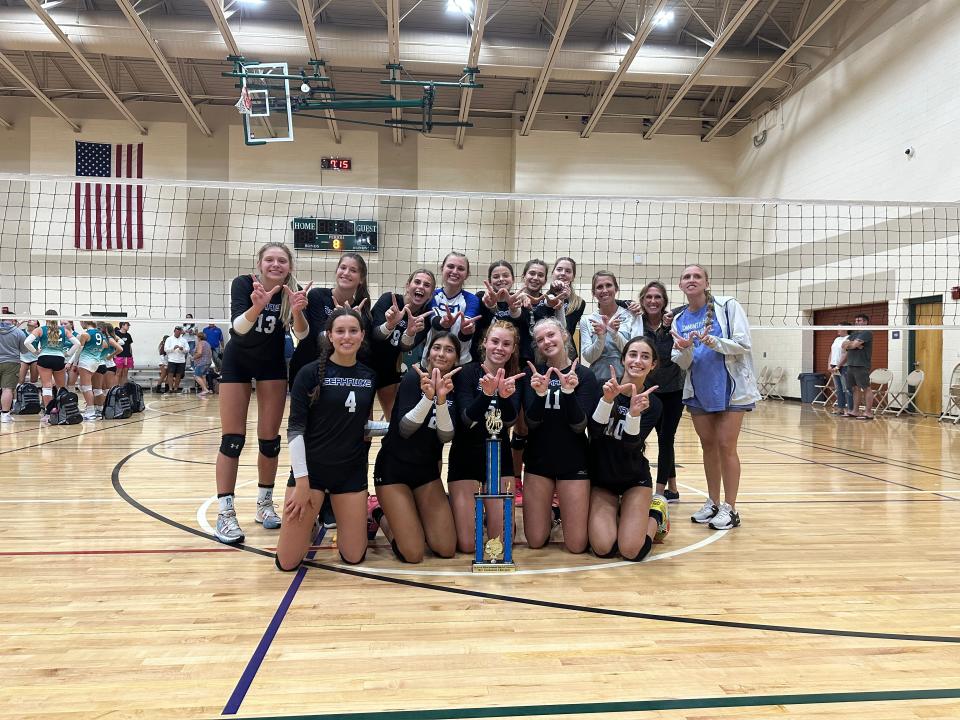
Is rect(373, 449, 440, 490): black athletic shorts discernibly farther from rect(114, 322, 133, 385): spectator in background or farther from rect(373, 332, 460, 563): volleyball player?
rect(114, 322, 133, 385): spectator in background

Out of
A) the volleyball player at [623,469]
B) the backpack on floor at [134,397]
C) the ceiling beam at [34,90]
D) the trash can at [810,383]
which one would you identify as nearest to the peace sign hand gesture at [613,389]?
the volleyball player at [623,469]

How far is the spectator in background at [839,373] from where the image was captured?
11.9 m

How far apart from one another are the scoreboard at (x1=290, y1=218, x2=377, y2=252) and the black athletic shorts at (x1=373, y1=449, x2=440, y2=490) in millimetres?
13260

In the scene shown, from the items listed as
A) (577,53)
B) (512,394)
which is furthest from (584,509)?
(577,53)

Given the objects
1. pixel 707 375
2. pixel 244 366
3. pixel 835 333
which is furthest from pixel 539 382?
pixel 835 333

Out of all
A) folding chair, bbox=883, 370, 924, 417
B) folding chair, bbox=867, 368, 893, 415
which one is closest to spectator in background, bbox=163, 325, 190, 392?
folding chair, bbox=867, 368, 893, 415

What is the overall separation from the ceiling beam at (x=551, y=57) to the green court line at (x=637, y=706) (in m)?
10.8

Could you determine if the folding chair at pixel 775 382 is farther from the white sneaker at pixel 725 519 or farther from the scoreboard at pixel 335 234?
the white sneaker at pixel 725 519

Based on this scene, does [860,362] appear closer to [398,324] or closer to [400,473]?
[398,324]

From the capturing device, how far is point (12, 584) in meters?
3.01

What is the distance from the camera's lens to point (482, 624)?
2.62 metres

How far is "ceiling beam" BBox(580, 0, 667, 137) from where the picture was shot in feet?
35.2

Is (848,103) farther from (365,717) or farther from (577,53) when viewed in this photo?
(365,717)

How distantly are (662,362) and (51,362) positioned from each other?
876cm
